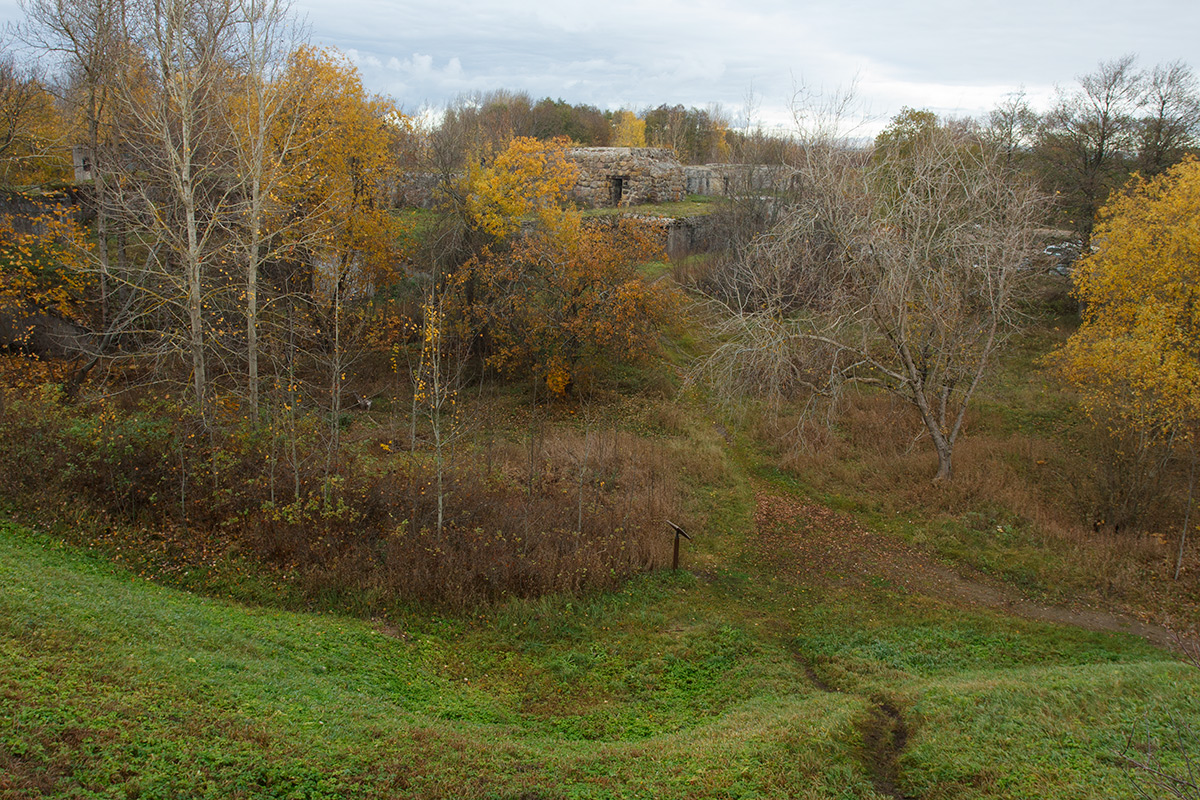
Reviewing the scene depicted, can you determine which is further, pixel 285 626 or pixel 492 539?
pixel 492 539

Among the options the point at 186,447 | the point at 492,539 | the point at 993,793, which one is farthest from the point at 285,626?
the point at 993,793

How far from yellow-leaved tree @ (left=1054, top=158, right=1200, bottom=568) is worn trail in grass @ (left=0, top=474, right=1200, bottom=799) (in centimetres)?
521

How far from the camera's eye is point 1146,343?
46.1 ft

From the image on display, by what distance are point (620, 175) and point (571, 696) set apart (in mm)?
32054

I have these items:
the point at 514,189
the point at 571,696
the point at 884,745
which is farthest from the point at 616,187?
the point at 884,745

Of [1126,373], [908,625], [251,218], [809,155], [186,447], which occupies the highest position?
[809,155]

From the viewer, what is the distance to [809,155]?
15555mm

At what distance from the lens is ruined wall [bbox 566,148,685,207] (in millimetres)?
36188

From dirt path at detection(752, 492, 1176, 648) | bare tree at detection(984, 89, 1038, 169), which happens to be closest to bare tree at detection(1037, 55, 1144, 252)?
Result: bare tree at detection(984, 89, 1038, 169)

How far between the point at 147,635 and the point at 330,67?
17.9 m

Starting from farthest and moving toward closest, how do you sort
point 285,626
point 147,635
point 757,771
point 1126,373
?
point 1126,373
point 285,626
point 147,635
point 757,771

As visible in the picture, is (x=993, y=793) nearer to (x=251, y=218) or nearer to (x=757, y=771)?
(x=757, y=771)

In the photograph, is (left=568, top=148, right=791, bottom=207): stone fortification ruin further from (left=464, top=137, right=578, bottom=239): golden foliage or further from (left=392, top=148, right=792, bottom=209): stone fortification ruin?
(left=464, top=137, right=578, bottom=239): golden foliage

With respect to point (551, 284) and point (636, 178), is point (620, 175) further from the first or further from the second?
point (551, 284)
